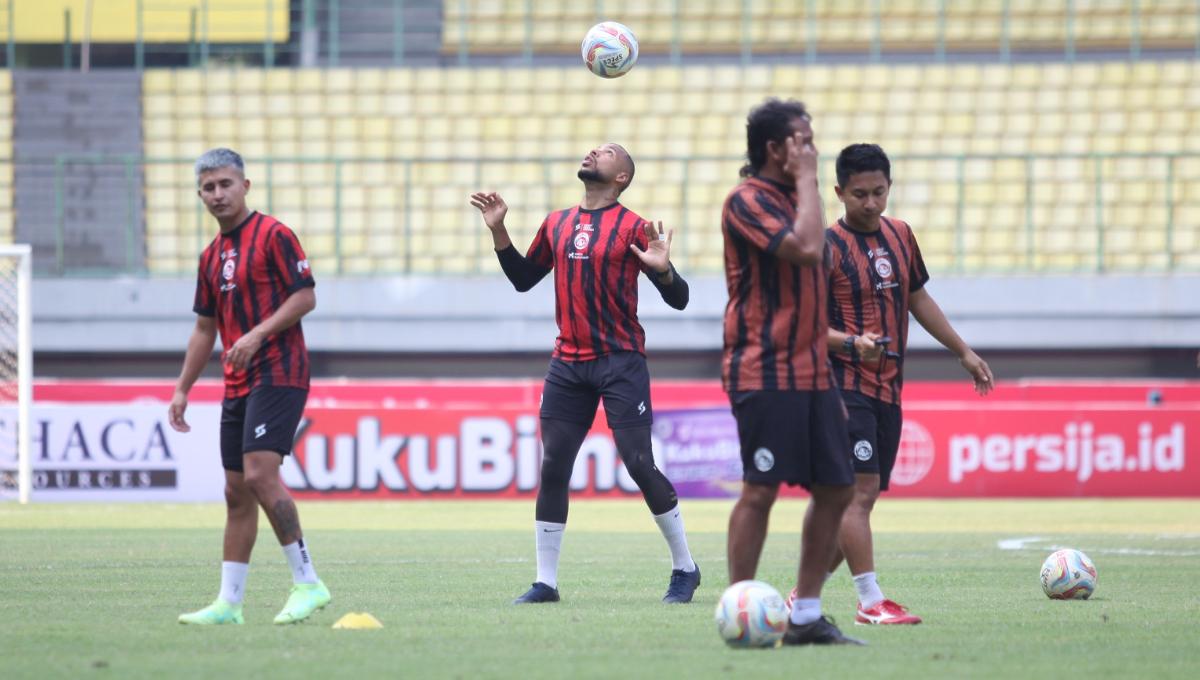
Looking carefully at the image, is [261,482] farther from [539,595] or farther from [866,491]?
[866,491]

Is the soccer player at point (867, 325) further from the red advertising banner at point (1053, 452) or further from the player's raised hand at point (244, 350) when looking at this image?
the red advertising banner at point (1053, 452)

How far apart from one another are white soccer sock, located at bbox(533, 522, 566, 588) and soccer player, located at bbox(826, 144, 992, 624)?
1.39 meters

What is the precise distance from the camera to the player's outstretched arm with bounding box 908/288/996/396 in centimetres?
761

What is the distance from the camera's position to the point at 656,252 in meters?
7.84

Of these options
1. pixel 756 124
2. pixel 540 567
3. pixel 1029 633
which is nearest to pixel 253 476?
pixel 540 567

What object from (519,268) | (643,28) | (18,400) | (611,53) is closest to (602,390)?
(519,268)

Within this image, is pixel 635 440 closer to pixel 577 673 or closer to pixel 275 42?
pixel 577 673

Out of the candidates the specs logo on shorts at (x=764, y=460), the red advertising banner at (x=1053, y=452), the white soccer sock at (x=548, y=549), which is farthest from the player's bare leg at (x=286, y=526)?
the red advertising banner at (x=1053, y=452)

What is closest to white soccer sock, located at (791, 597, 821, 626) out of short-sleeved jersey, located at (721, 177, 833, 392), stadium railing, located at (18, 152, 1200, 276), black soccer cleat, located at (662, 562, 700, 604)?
short-sleeved jersey, located at (721, 177, 833, 392)

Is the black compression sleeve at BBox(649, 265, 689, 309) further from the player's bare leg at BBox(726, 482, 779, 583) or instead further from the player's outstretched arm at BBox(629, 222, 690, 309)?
the player's bare leg at BBox(726, 482, 779, 583)

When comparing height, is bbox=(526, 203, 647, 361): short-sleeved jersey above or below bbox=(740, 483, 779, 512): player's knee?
above

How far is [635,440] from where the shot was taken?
26.8 ft

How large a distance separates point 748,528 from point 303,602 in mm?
2043

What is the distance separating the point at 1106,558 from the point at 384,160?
1213 cm
